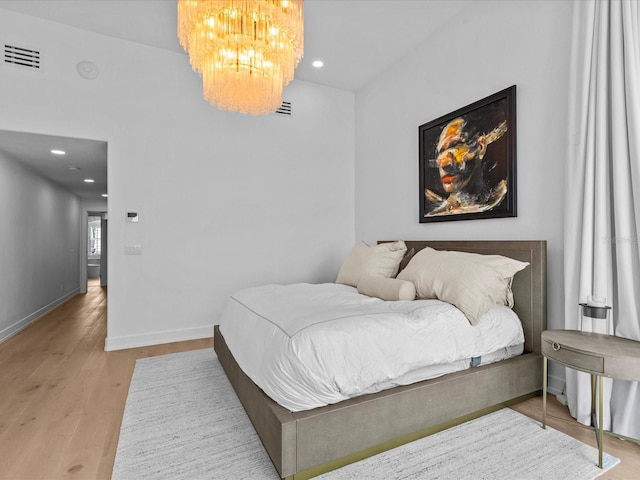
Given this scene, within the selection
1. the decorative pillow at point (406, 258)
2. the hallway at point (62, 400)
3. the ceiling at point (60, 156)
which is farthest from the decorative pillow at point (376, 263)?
the ceiling at point (60, 156)

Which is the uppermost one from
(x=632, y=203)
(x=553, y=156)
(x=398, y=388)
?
(x=553, y=156)

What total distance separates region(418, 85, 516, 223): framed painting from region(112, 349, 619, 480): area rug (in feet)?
4.99

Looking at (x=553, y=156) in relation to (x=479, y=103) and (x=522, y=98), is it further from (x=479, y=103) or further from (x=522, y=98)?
(x=479, y=103)

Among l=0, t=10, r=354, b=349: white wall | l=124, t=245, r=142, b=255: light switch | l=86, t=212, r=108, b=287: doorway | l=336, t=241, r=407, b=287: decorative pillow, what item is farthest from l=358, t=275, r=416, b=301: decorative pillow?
l=86, t=212, r=108, b=287: doorway

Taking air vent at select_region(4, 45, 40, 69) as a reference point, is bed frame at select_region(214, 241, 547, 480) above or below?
below

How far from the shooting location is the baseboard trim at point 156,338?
3.35 metres

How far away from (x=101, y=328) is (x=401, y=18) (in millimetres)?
4738

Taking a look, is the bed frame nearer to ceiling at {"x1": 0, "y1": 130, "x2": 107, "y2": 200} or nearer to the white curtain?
the white curtain

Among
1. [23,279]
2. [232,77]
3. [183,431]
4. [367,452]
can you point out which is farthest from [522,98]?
[23,279]

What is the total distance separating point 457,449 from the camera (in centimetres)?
173

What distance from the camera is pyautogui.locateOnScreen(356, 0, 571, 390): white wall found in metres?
2.34

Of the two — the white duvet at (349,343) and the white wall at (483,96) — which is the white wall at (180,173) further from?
the white duvet at (349,343)

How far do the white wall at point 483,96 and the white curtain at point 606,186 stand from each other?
9.2 inches

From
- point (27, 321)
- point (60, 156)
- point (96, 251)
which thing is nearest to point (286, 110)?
point (60, 156)
